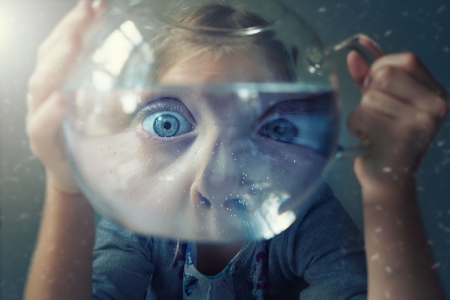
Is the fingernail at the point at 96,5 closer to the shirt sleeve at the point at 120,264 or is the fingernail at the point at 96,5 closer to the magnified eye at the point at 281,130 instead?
the magnified eye at the point at 281,130

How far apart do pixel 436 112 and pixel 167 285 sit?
387mm

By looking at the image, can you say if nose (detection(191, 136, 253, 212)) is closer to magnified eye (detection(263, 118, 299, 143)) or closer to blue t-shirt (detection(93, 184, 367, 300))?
magnified eye (detection(263, 118, 299, 143))

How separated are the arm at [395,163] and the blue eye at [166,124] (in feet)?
0.39

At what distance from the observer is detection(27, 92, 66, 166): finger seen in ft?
0.92

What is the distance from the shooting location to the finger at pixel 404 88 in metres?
0.27

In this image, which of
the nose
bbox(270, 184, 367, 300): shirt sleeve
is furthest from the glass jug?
bbox(270, 184, 367, 300): shirt sleeve

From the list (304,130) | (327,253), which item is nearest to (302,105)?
(304,130)

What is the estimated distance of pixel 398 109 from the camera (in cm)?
27

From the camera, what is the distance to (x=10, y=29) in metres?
0.41

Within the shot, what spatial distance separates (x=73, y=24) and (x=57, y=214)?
18 centimetres

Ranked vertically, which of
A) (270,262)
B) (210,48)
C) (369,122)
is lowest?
(270,262)

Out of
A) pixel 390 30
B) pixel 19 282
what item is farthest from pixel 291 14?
pixel 19 282

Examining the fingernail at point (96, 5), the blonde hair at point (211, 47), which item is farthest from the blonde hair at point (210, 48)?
the fingernail at point (96, 5)

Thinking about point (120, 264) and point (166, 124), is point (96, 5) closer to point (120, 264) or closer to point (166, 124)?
point (166, 124)
